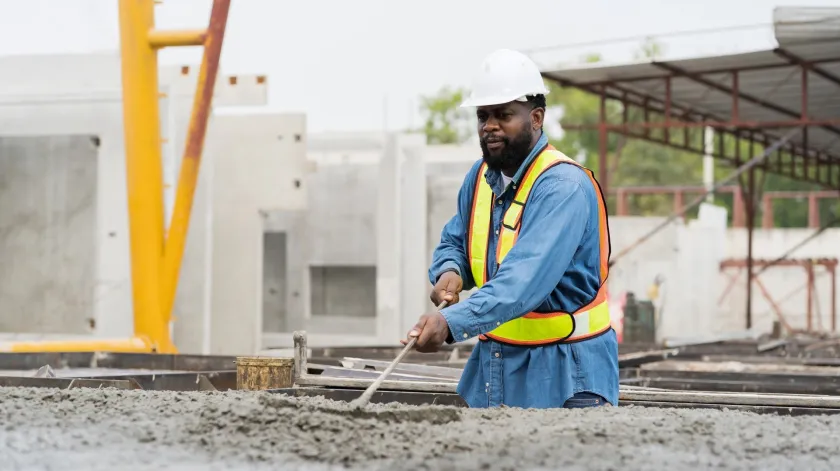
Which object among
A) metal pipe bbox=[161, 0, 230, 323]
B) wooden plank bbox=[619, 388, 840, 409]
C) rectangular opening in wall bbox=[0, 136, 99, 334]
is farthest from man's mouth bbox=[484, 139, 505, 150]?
rectangular opening in wall bbox=[0, 136, 99, 334]

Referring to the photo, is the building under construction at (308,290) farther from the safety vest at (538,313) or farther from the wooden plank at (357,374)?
the safety vest at (538,313)

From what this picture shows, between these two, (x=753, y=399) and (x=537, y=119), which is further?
(x=753, y=399)

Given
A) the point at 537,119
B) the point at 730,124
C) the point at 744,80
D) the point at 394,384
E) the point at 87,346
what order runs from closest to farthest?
the point at 537,119 < the point at 394,384 < the point at 87,346 < the point at 730,124 < the point at 744,80

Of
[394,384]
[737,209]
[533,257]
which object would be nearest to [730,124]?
[394,384]

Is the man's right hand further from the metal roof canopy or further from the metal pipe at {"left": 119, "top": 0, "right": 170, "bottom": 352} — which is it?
the metal roof canopy

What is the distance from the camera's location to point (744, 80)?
55.5ft

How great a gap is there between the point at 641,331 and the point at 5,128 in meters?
10.7

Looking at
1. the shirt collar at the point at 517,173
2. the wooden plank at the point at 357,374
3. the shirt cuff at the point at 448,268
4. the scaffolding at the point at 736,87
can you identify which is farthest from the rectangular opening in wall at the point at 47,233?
the shirt collar at the point at 517,173

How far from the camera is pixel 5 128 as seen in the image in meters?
13.2

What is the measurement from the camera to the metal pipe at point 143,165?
35.8ft

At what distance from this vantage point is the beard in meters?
4.04

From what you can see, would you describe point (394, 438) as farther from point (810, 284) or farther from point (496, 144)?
point (810, 284)

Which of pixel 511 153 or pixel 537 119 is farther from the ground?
pixel 537 119

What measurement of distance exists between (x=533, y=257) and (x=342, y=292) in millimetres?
15593
